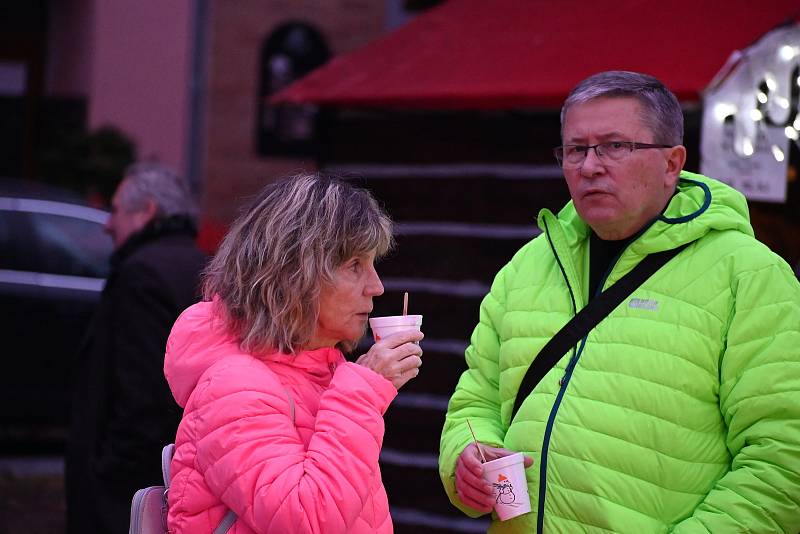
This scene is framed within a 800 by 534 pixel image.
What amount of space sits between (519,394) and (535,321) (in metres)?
0.18

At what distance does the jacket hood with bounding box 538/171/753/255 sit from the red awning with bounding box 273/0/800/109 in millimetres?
1431

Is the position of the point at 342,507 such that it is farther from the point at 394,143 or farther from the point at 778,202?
the point at 394,143

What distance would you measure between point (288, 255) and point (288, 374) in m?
0.24

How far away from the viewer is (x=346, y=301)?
246 centimetres

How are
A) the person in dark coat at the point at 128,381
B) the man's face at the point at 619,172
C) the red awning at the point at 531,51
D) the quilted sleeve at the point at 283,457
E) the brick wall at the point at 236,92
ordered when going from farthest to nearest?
1. the brick wall at the point at 236,92
2. the red awning at the point at 531,51
3. the person in dark coat at the point at 128,381
4. the man's face at the point at 619,172
5. the quilted sleeve at the point at 283,457

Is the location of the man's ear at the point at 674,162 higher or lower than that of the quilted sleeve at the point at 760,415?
higher

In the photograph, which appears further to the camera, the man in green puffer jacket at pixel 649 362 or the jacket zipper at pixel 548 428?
the jacket zipper at pixel 548 428

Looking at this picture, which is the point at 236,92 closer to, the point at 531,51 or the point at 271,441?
the point at 531,51

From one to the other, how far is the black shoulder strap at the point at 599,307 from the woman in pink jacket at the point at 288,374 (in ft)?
1.64

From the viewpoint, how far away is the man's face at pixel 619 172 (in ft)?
9.30

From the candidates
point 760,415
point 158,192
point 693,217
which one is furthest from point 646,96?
point 158,192

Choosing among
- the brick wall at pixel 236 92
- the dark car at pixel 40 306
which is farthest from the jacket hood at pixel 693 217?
the brick wall at pixel 236 92

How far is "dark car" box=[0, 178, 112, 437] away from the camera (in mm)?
8094

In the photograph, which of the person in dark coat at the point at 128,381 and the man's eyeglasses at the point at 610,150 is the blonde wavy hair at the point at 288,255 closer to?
the man's eyeglasses at the point at 610,150
